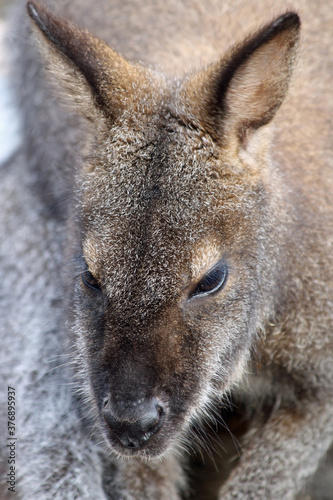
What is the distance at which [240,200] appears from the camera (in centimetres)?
326

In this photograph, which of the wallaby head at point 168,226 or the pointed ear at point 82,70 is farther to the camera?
the pointed ear at point 82,70

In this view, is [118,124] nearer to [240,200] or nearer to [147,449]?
[240,200]

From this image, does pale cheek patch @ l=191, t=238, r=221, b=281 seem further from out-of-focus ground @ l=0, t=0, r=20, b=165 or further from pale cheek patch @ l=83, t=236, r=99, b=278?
out-of-focus ground @ l=0, t=0, r=20, b=165

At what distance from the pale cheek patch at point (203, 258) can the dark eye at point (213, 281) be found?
0.11 ft

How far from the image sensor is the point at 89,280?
3.24 metres

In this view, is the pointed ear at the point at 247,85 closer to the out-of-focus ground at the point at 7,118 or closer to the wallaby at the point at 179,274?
the wallaby at the point at 179,274

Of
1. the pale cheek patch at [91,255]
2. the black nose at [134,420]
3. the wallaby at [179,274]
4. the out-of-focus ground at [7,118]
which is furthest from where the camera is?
the out-of-focus ground at [7,118]

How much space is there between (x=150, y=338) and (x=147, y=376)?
0.51 ft

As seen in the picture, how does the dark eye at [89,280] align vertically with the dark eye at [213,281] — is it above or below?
below

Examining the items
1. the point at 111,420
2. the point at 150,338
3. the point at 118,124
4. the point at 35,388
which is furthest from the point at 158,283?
the point at 35,388

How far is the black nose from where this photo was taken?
2.85m

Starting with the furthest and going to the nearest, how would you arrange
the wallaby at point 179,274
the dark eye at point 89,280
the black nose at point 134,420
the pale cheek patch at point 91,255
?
the dark eye at point 89,280 < the pale cheek patch at point 91,255 < the wallaby at point 179,274 < the black nose at point 134,420

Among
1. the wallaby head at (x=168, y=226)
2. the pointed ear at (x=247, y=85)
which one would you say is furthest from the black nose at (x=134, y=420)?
the pointed ear at (x=247, y=85)

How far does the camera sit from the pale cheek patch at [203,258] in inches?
119
